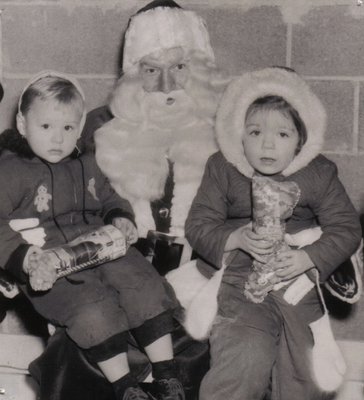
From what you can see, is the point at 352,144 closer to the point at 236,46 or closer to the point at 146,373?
the point at 236,46

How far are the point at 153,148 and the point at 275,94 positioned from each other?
36 centimetres

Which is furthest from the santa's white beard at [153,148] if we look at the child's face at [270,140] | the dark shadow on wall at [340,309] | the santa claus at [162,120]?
the dark shadow on wall at [340,309]

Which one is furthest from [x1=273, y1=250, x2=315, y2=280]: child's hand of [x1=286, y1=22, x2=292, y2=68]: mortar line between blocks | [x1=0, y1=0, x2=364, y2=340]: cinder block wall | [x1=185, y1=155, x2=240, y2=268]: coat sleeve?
[x1=286, y1=22, x2=292, y2=68]: mortar line between blocks

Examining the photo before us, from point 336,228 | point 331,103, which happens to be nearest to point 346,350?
point 336,228

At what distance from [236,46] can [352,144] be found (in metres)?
0.39

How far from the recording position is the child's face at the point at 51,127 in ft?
4.92

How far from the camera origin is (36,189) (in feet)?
4.95

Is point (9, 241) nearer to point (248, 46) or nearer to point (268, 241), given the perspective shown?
point (268, 241)

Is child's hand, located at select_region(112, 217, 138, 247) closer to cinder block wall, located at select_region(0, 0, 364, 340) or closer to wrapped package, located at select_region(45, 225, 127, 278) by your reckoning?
wrapped package, located at select_region(45, 225, 127, 278)

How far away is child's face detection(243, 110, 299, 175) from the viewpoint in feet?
4.73

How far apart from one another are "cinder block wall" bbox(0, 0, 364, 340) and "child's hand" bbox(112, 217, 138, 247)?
19.3 inches

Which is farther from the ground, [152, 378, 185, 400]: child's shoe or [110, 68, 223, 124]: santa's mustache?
[110, 68, 223, 124]: santa's mustache

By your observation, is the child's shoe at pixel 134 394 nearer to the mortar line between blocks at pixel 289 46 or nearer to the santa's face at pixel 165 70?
the santa's face at pixel 165 70

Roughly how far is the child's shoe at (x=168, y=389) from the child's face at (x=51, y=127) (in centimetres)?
51
